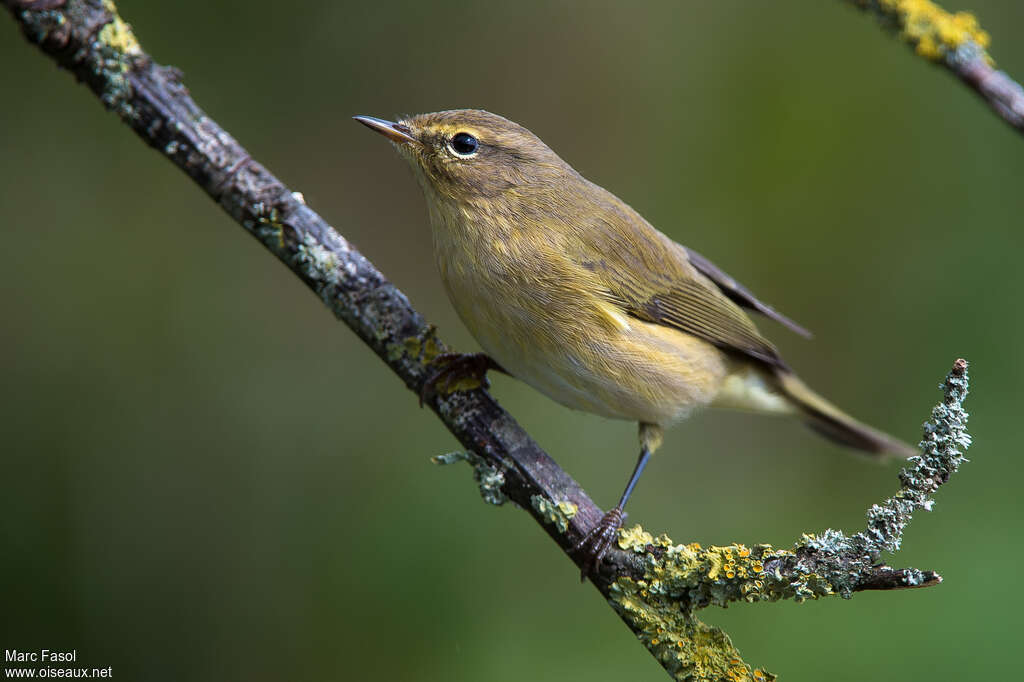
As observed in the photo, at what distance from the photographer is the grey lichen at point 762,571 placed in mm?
2098

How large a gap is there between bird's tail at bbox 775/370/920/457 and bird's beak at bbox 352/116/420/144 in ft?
7.49

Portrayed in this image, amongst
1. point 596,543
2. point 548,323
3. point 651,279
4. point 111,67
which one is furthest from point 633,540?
point 111,67

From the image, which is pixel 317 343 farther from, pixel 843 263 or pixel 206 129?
pixel 843 263

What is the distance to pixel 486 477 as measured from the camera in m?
2.93

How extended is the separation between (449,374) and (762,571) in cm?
136

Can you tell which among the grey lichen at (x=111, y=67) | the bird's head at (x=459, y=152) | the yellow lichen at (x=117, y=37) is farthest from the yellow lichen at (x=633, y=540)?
the yellow lichen at (x=117, y=37)

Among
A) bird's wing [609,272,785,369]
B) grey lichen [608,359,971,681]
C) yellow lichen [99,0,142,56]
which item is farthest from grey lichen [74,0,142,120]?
grey lichen [608,359,971,681]

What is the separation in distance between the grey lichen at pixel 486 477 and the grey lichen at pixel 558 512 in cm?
16

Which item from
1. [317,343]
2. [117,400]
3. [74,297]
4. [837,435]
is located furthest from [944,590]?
[74,297]

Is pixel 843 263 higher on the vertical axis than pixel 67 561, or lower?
higher

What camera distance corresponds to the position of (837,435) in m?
4.56

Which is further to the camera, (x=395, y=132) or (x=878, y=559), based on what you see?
(x=395, y=132)

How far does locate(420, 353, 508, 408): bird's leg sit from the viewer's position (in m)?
3.17

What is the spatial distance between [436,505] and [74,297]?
232 centimetres
